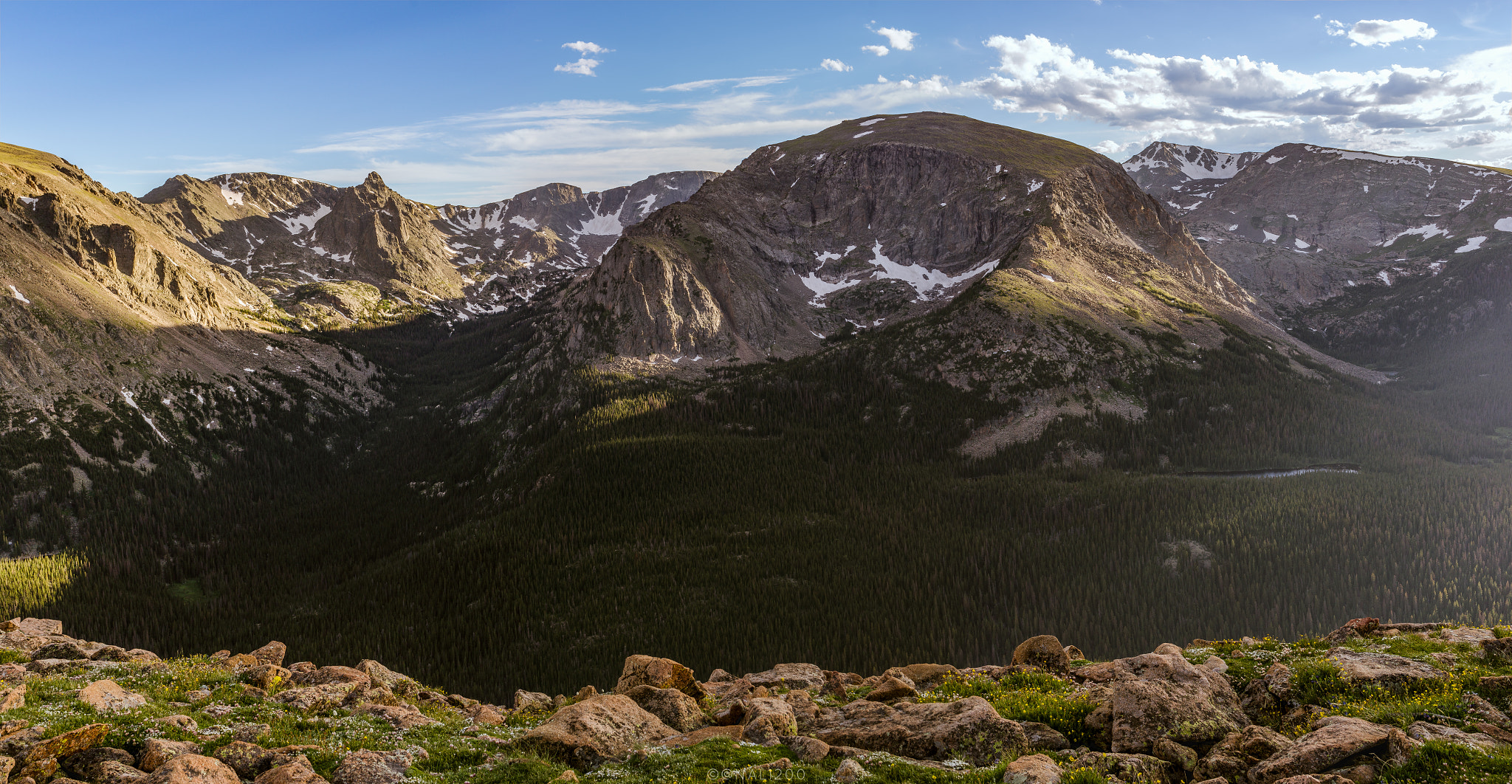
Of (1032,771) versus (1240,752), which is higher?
(1032,771)

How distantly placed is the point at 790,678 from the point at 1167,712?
2226 cm

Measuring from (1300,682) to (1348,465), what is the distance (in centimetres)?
16608

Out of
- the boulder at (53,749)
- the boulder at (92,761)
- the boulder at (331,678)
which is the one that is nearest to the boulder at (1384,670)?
the boulder at (92,761)

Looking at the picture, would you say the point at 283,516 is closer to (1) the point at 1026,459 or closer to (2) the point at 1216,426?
(1) the point at 1026,459

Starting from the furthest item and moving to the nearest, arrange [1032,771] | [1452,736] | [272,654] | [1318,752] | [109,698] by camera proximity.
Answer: [272,654], [109,698], [1032,771], [1452,736], [1318,752]

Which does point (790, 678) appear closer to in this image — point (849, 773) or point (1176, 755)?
point (849, 773)

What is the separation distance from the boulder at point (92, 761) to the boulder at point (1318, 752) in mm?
29733

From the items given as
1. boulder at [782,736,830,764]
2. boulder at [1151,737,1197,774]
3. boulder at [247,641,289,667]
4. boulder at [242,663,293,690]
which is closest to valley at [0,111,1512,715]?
boulder at [247,641,289,667]

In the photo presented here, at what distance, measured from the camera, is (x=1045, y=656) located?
3488 cm

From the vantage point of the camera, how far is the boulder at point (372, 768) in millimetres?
20203

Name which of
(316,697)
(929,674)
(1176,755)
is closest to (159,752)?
(316,697)

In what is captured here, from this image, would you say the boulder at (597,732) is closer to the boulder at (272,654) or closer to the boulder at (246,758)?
the boulder at (246,758)

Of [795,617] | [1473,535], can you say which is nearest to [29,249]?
[795,617]

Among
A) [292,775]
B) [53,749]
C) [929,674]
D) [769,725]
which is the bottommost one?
[929,674]
